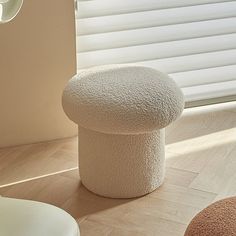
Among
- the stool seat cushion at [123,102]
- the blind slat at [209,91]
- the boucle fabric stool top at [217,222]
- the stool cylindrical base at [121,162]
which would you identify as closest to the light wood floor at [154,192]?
the stool cylindrical base at [121,162]

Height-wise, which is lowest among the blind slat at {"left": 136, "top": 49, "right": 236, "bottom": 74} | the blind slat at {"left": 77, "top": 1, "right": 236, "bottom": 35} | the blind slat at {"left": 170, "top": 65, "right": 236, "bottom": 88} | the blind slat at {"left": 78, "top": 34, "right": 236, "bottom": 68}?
the blind slat at {"left": 170, "top": 65, "right": 236, "bottom": 88}

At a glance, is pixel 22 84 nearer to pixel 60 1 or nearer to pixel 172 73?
pixel 60 1

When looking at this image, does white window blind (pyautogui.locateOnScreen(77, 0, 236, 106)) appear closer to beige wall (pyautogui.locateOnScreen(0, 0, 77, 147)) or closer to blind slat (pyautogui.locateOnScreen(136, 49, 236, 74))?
blind slat (pyautogui.locateOnScreen(136, 49, 236, 74))

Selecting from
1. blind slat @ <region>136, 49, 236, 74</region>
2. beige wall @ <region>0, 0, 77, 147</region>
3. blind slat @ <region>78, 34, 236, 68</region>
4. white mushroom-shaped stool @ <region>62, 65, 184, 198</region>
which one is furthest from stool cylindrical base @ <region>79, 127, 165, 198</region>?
blind slat @ <region>136, 49, 236, 74</region>

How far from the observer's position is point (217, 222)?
4.55 feet

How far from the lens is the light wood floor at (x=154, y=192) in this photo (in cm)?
200

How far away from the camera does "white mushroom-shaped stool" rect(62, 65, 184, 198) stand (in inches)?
76.8

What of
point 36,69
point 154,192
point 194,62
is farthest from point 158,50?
point 154,192

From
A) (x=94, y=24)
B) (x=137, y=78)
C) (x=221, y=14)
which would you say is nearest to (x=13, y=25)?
(x=94, y=24)

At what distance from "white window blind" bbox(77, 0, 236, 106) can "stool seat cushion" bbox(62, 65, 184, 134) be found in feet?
1.68

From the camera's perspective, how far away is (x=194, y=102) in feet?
9.50

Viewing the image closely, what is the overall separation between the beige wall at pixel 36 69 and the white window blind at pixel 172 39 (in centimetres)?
14

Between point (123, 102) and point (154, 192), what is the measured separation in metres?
0.41

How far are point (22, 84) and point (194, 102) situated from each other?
2.88 ft
